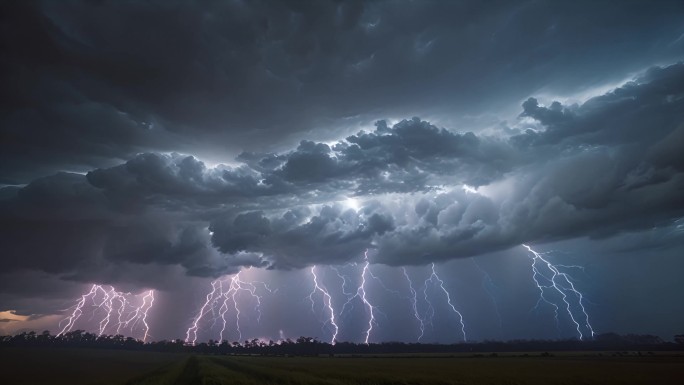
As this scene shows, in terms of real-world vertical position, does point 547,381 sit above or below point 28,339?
below

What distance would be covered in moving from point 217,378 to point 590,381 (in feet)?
106

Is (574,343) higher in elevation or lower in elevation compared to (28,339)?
lower

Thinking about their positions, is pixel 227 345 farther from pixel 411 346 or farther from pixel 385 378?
pixel 385 378

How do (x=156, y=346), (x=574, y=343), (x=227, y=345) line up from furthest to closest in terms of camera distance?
1. (x=156, y=346)
2. (x=227, y=345)
3. (x=574, y=343)

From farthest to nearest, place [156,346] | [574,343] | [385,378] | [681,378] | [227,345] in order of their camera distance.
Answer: [156,346] < [227,345] < [574,343] < [385,378] < [681,378]

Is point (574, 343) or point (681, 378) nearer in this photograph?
point (681, 378)

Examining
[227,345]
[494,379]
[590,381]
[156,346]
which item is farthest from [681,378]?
[156,346]

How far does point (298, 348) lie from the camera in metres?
152

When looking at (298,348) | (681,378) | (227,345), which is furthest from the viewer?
(227,345)

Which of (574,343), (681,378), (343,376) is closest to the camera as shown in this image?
(681,378)

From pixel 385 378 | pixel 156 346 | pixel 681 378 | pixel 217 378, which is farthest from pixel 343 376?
pixel 156 346

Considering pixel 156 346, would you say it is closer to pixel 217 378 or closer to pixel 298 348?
pixel 298 348

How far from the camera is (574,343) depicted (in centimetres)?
13825

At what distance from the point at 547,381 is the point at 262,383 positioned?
2414 cm
